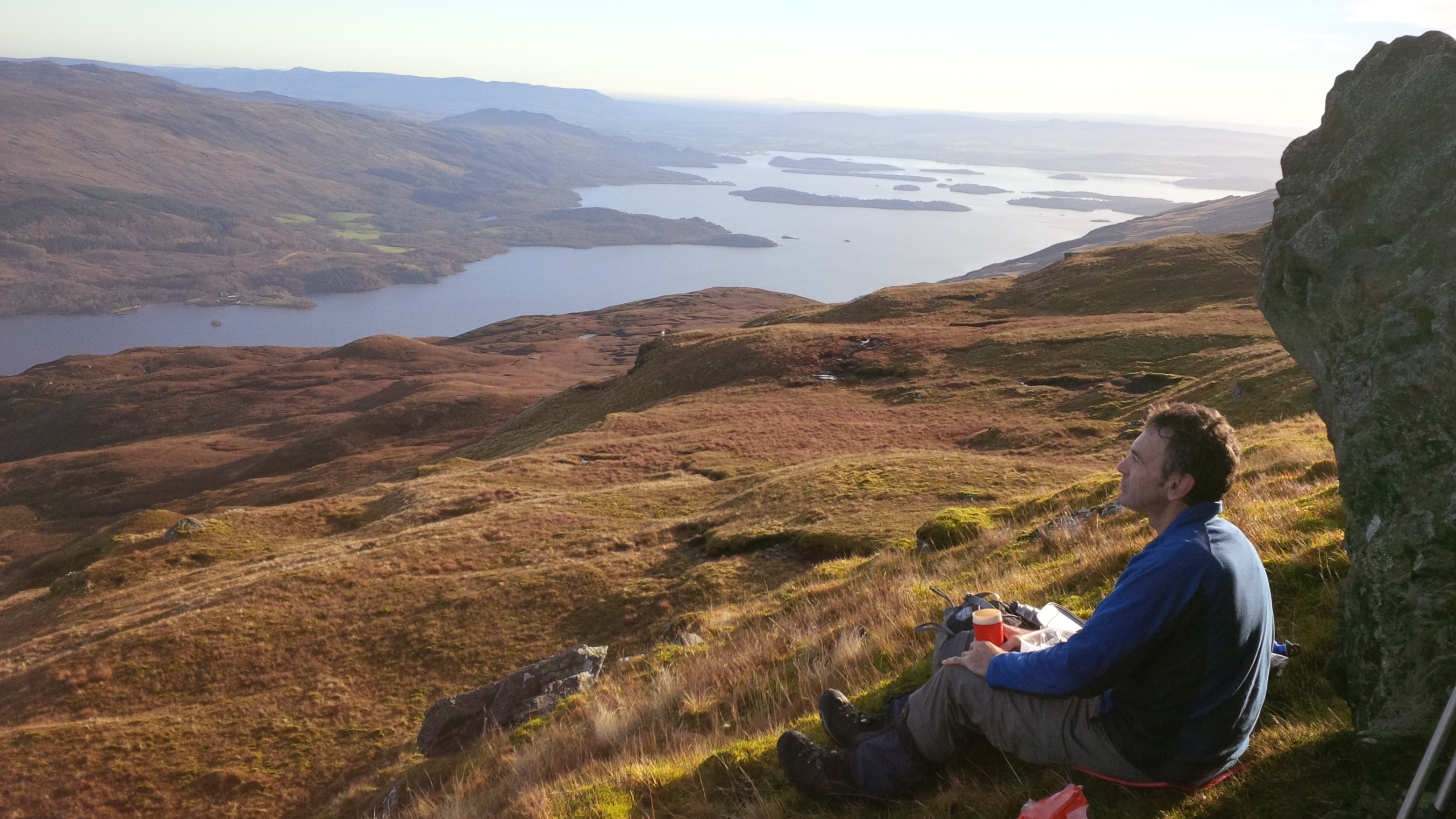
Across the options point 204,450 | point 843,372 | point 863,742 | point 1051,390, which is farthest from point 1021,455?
point 204,450

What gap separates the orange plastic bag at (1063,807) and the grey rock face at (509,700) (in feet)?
37.7

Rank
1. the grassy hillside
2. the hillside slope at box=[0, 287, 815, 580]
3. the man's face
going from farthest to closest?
1. the hillside slope at box=[0, 287, 815, 580]
2. the grassy hillside
3. the man's face

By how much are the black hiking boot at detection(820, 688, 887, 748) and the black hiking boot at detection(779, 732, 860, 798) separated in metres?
0.19

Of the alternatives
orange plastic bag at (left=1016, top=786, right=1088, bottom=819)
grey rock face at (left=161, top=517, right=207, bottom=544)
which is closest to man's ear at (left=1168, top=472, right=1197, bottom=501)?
orange plastic bag at (left=1016, top=786, right=1088, bottom=819)

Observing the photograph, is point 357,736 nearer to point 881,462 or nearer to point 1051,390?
point 881,462

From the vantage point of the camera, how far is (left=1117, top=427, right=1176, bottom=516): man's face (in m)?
5.23

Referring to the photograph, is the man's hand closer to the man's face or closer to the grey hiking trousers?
the grey hiking trousers

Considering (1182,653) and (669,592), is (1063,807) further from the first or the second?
(669,592)

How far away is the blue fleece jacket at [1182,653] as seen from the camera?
4859 millimetres

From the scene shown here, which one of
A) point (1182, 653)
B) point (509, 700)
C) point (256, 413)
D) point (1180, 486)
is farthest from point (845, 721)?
point (256, 413)

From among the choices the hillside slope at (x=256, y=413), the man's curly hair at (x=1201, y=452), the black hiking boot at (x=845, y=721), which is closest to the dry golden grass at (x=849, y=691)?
the black hiking boot at (x=845, y=721)

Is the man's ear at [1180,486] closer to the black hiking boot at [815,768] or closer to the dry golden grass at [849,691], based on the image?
the dry golden grass at [849,691]

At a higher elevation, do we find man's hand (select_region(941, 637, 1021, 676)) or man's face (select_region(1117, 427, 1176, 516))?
man's face (select_region(1117, 427, 1176, 516))

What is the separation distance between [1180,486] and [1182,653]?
3.34ft
